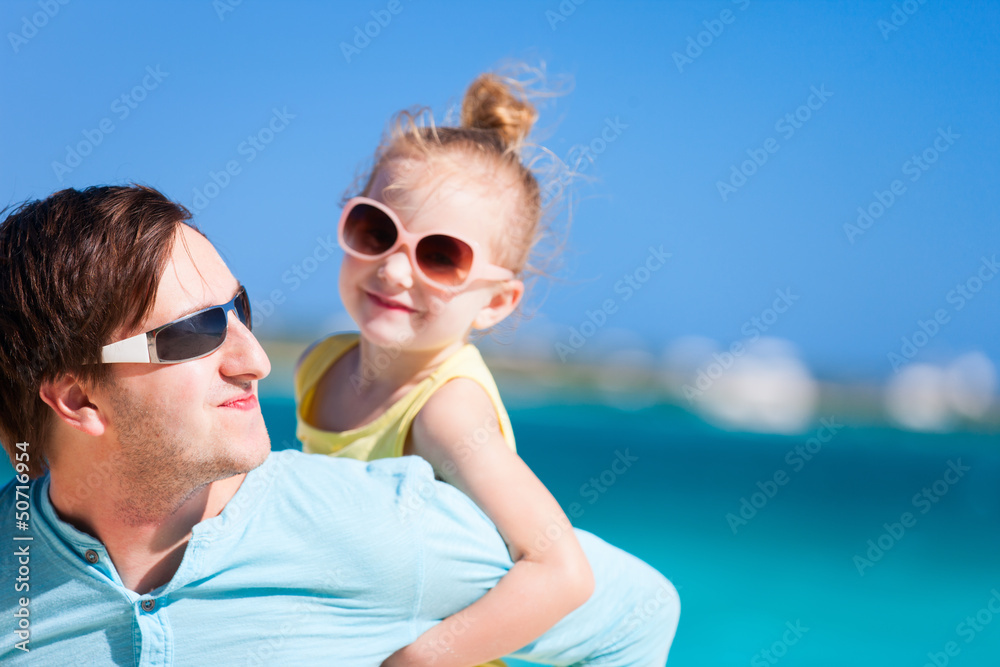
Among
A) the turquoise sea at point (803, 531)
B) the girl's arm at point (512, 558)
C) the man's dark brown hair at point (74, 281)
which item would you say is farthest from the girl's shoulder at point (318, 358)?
the turquoise sea at point (803, 531)

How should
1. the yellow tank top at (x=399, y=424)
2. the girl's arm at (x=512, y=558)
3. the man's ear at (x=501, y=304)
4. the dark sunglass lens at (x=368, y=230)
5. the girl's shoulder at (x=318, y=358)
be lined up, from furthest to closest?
the girl's shoulder at (x=318, y=358) < the man's ear at (x=501, y=304) < the dark sunglass lens at (x=368, y=230) < the yellow tank top at (x=399, y=424) < the girl's arm at (x=512, y=558)

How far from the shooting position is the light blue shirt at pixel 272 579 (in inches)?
70.3

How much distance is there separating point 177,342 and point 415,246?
1.04m

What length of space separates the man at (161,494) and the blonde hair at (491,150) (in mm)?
1085

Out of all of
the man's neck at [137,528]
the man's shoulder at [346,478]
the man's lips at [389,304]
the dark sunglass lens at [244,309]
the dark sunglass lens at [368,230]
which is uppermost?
the dark sunglass lens at [368,230]

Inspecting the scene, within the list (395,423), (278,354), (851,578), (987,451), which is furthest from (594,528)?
(278,354)

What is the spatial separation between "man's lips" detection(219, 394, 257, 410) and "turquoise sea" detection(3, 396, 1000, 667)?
521 centimetres

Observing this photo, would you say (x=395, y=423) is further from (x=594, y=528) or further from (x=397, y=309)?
(x=594, y=528)

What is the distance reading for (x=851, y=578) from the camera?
838cm

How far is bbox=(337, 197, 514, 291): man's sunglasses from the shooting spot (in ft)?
8.84

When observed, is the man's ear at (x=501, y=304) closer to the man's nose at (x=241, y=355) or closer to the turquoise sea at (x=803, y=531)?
the man's nose at (x=241, y=355)

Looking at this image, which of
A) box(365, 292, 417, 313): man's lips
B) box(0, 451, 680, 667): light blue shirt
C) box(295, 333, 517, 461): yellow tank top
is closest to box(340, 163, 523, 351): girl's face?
box(365, 292, 417, 313): man's lips

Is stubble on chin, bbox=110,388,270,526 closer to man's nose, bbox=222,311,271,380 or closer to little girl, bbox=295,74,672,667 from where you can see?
man's nose, bbox=222,311,271,380

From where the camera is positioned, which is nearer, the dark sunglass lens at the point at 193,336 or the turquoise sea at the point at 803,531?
the dark sunglass lens at the point at 193,336
